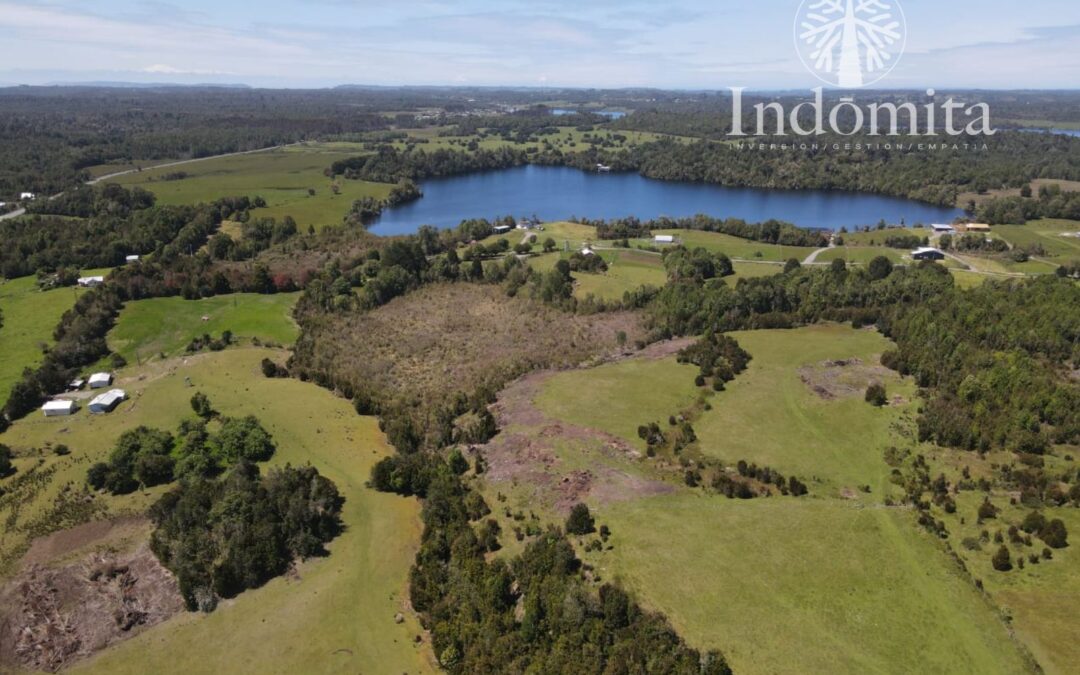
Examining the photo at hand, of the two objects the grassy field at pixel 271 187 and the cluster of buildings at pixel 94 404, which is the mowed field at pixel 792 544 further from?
the grassy field at pixel 271 187

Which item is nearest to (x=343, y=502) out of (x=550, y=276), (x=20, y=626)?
(x=20, y=626)

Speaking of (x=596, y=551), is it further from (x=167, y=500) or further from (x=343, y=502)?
(x=167, y=500)

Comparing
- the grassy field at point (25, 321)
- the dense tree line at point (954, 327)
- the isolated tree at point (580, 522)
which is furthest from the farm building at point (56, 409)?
the dense tree line at point (954, 327)

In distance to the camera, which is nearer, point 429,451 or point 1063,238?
point 429,451

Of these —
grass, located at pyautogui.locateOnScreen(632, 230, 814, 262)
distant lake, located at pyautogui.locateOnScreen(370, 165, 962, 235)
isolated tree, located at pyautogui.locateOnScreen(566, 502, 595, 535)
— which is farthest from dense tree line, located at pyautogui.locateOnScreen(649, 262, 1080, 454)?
distant lake, located at pyautogui.locateOnScreen(370, 165, 962, 235)

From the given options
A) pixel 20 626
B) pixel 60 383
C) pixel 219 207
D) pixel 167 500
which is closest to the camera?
pixel 20 626

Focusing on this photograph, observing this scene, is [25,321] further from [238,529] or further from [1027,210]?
[1027,210]
